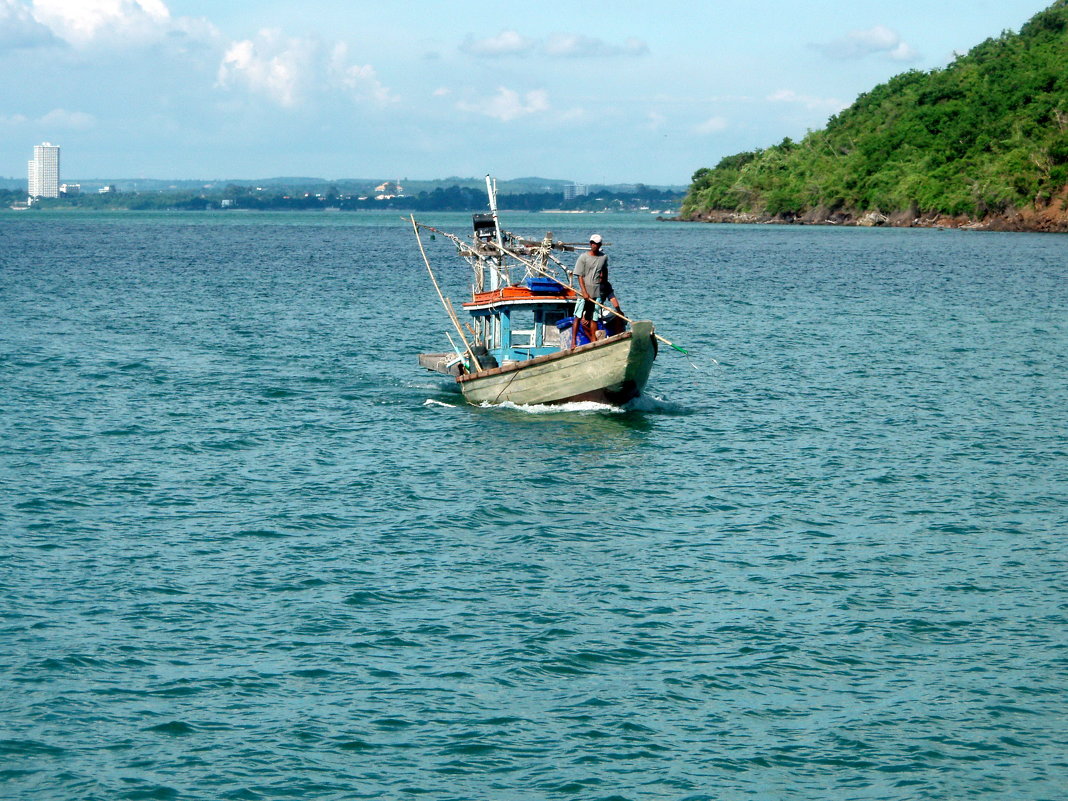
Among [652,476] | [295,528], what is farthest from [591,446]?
[295,528]

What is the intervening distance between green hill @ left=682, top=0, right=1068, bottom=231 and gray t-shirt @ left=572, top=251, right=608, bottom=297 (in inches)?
4721

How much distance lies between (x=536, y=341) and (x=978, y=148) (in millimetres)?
141951

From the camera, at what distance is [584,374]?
106 feet

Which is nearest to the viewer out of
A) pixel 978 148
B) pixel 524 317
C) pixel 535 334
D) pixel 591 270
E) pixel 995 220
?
pixel 591 270

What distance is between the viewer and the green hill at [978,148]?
473ft

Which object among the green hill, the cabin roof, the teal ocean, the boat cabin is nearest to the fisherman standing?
the cabin roof

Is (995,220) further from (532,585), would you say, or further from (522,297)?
(532,585)

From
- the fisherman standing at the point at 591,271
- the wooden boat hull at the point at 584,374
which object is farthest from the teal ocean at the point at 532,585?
the fisherman standing at the point at 591,271

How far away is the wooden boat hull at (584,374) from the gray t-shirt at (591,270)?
1417 millimetres

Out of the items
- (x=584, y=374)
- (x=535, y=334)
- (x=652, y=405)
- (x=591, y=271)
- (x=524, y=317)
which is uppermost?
(x=591, y=271)

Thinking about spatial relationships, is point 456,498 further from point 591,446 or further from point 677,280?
point 677,280

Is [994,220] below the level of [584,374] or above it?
above

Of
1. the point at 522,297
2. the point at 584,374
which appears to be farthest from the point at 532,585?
the point at 522,297

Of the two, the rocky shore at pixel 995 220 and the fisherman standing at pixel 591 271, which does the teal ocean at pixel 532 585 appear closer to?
the fisherman standing at pixel 591 271
